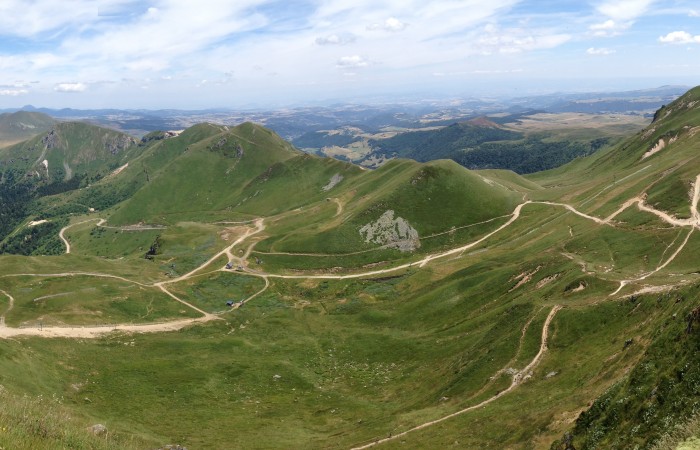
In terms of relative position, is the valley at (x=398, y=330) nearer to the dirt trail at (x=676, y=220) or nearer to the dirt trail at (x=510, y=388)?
the dirt trail at (x=510, y=388)

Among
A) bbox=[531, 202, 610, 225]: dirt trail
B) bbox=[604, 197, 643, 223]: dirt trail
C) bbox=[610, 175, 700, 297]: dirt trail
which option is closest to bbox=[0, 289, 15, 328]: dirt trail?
bbox=[610, 175, 700, 297]: dirt trail

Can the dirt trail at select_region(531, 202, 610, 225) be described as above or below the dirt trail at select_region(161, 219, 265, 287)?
above

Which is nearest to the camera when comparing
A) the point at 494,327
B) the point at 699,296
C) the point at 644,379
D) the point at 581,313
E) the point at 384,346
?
the point at 644,379

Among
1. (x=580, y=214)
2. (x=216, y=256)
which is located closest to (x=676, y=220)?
(x=580, y=214)

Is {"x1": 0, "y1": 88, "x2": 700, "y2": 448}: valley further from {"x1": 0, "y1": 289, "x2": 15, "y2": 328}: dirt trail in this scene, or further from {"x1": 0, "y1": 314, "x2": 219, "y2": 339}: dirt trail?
{"x1": 0, "y1": 314, "x2": 219, "y2": 339}: dirt trail

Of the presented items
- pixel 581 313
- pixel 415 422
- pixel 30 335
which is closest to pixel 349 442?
pixel 415 422

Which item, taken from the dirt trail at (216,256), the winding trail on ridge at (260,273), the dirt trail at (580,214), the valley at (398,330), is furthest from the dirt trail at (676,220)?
the dirt trail at (216,256)

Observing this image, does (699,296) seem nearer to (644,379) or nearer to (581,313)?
(644,379)
